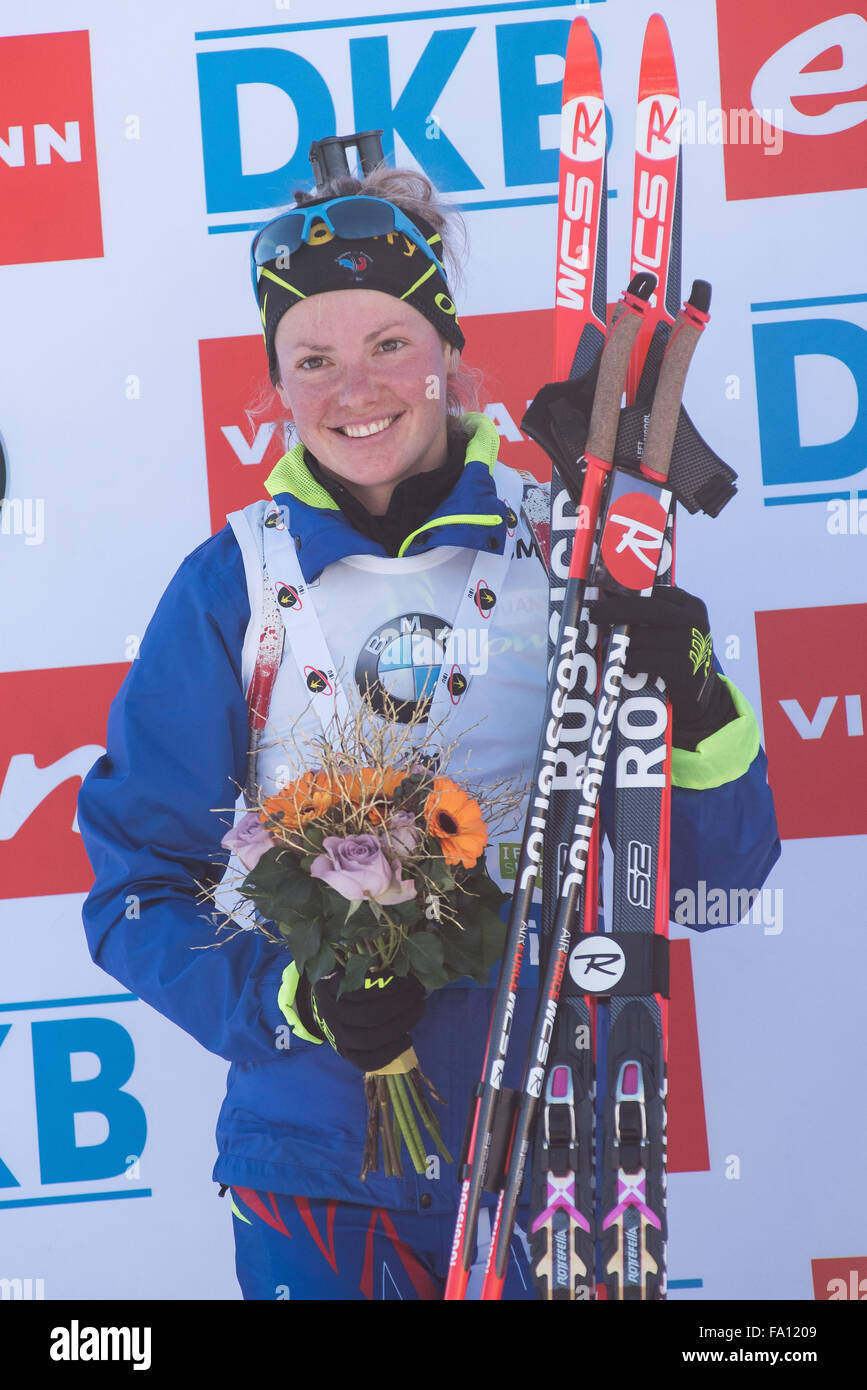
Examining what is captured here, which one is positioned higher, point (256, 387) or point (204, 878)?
point (256, 387)

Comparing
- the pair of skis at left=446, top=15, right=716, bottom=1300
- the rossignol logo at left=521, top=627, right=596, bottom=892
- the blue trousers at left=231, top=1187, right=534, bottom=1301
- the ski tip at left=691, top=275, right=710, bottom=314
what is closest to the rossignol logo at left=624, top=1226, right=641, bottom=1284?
the pair of skis at left=446, top=15, right=716, bottom=1300

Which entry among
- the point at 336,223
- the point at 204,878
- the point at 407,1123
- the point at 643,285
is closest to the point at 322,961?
the point at 407,1123

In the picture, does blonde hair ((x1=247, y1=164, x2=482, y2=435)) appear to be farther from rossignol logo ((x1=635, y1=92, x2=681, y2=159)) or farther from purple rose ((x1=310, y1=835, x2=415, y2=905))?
purple rose ((x1=310, y1=835, x2=415, y2=905))

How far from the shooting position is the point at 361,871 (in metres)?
1.65

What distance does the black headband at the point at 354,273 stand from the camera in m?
2.15

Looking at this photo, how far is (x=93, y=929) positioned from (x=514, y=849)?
64cm

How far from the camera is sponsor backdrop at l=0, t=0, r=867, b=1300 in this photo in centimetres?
280

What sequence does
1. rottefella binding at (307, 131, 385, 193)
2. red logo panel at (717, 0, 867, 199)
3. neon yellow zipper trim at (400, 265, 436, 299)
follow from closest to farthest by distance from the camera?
neon yellow zipper trim at (400, 265, 436, 299)
rottefella binding at (307, 131, 385, 193)
red logo panel at (717, 0, 867, 199)

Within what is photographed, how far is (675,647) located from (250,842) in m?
0.62

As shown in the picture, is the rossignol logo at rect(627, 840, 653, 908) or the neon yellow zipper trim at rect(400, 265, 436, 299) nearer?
the rossignol logo at rect(627, 840, 653, 908)

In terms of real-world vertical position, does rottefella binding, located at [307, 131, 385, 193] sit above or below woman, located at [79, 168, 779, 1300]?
above

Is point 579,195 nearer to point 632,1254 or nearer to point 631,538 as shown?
point 631,538
